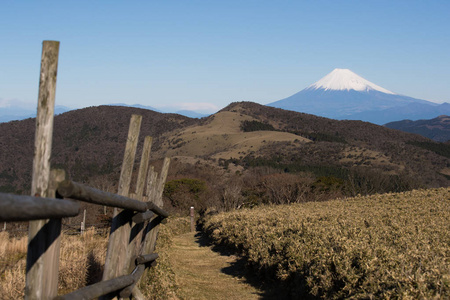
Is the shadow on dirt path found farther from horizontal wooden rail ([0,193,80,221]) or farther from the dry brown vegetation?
horizontal wooden rail ([0,193,80,221])

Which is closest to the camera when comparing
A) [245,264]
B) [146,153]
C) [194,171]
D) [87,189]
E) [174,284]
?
[87,189]

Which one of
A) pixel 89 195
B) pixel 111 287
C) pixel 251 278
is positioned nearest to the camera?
pixel 89 195

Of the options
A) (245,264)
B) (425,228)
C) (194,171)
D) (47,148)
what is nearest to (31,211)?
(47,148)

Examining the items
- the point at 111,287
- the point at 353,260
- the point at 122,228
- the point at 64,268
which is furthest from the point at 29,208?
the point at 353,260

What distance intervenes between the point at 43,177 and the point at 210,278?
698cm

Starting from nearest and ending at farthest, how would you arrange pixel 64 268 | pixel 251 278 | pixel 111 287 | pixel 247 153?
1. pixel 111 287
2. pixel 64 268
3. pixel 251 278
4. pixel 247 153

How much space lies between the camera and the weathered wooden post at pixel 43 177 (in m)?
2.90

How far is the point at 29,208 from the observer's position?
212cm

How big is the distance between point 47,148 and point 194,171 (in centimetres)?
5561

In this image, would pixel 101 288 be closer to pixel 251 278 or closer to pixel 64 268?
pixel 64 268

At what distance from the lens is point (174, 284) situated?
703 cm

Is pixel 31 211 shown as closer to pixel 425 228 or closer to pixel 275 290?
pixel 275 290

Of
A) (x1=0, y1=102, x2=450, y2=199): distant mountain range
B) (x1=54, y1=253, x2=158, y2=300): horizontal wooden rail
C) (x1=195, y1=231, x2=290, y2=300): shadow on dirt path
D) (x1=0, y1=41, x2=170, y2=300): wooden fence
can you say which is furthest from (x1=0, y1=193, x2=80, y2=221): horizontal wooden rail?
(x1=0, y1=102, x2=450, y2=199): distant mountain range

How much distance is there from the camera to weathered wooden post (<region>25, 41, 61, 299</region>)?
2.90m
